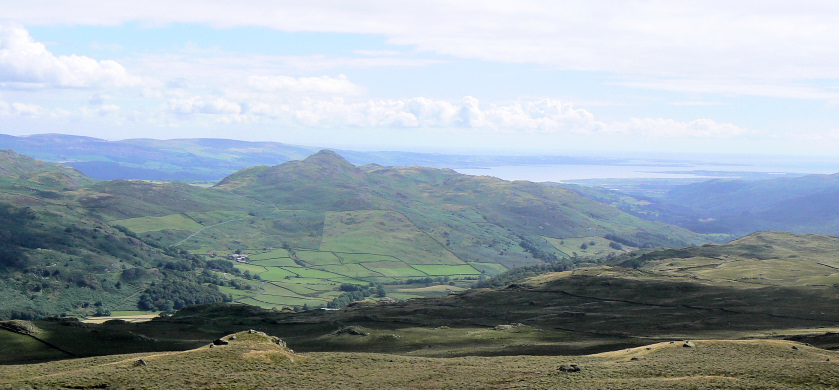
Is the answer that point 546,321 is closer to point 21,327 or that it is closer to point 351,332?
point 351,332

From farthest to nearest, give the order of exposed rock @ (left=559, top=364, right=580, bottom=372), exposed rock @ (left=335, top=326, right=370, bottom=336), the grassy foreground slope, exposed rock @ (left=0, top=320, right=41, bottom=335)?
exposed rock @ (left=335, top=326, right=370, bottom=336) < exposed rock @ (left=0, top=320, right=41, bottom=335) < exposed rock @ (left=559, top=364, right=580, bottom=372) < the grassy foreground slope

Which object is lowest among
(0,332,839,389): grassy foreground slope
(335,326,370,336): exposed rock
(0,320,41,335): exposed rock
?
(335,326,370,336): exposed rock

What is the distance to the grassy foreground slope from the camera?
61.0 m

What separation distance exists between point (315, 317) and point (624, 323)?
7170 cm

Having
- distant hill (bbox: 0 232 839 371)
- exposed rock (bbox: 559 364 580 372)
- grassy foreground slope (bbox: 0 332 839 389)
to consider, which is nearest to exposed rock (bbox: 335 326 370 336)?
distant hill (bbox: 0 232 839 371)

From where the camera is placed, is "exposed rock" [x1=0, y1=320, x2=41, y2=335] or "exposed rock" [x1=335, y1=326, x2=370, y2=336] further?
"exposed rock" [x1=335, y1=326, x2=370, y2=336]

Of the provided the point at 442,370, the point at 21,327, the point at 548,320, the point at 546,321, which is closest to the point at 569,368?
the point at 442,370

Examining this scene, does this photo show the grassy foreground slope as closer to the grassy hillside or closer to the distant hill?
the distant hill

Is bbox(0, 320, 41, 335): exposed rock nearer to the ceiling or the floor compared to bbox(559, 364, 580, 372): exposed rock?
nearer to the floor

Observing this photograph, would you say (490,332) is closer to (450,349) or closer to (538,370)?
(450,349)

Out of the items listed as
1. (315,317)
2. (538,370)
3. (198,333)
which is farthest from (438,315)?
(538,370)

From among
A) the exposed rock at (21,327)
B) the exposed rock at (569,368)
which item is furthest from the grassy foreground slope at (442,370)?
the exposed rock at (21,327)

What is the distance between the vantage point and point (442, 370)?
71000 millimetres

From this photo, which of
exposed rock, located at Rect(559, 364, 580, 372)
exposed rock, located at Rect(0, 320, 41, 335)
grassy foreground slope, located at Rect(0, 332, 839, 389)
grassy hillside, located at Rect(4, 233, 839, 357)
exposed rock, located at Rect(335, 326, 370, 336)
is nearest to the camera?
grassy foreground slope, located at Rect(0, 332, 839, 389)
